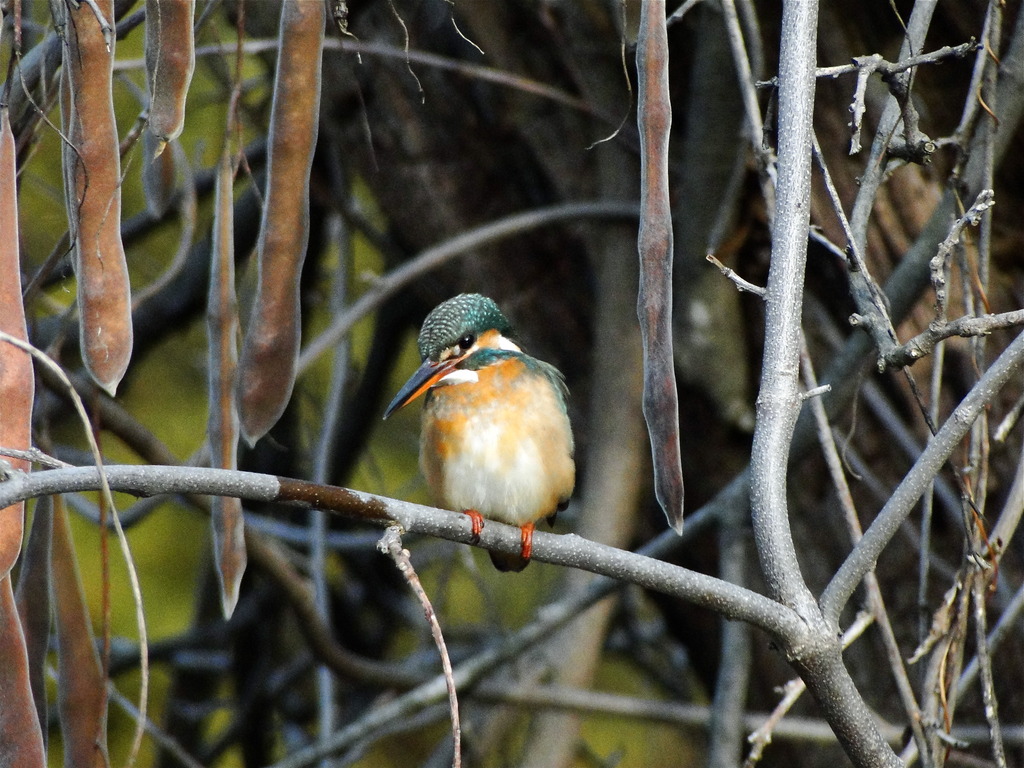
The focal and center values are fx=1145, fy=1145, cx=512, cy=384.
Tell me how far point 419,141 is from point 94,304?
7.59ft

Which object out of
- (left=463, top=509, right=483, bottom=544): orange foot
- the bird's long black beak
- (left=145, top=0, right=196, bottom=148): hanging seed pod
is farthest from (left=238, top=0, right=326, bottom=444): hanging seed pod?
the bird's long black beak

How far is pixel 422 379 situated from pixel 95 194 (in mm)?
1125

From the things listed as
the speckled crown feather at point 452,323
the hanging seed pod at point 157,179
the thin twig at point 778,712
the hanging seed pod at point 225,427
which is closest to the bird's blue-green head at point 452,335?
the speckled crown feather at point 452,323

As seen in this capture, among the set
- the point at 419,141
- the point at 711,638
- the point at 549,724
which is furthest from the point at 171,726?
the point at 419,141

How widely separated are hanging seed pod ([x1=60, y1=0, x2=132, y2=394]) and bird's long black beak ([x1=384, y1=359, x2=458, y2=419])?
0.89 meters

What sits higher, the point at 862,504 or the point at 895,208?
the point at 895,208

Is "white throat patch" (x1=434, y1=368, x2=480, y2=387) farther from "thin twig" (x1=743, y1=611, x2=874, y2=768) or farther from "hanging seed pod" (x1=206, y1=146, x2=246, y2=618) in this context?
"thin twig" (x1=743, y1=611, x2=874, y2=768)

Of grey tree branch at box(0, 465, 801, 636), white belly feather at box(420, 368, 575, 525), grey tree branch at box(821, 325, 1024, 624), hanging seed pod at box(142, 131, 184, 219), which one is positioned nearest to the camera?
grey tree branch at box(0, 465, 801, 636)

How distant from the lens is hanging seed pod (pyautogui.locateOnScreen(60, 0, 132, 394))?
1.48 meters

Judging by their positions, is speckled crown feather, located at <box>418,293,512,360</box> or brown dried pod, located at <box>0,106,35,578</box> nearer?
brown dried pod, located at <box>0,106,35,578</box>

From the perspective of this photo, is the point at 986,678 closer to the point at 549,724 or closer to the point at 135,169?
the point at 549,724

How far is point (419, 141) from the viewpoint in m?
3.70

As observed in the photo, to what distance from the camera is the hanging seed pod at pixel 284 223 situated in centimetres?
153

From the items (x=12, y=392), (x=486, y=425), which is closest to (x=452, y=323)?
(x=486, y=425)
